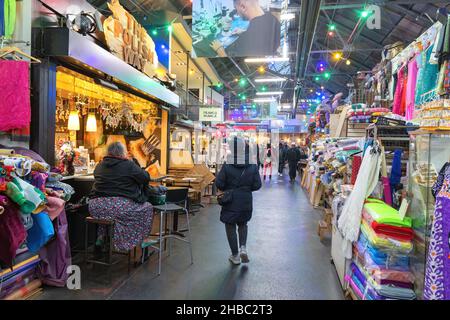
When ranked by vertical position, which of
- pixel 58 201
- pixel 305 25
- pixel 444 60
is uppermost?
pixel 305 25

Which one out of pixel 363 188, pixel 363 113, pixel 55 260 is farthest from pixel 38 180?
pixel 363 113

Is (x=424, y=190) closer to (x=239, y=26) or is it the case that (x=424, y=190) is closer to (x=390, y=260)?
(x=390, y=260)

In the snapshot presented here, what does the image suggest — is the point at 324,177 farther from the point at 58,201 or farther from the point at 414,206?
the point at 58,201

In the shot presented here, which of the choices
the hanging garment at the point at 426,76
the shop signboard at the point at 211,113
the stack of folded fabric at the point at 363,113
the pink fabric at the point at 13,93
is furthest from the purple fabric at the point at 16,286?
the shop signboard at the point at 211,113

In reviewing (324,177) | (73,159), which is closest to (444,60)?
(324,177)

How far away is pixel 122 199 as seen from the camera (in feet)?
11.4

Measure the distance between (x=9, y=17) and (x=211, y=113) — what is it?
8.42m

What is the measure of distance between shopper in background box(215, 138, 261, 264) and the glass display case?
6.35 ft

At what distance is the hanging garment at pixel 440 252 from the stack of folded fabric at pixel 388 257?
0.27 metres

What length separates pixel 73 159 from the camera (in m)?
4.63

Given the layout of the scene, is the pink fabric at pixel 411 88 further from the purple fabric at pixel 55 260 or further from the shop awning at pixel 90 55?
the purple fabric at pixel 55 260

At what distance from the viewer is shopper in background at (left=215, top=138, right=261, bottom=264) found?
3.97m

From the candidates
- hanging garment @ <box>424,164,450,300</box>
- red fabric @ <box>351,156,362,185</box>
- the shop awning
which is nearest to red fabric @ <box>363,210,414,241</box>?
hanging garment @ <box>424,164,450,300</box>

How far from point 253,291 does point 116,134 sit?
5.57m
